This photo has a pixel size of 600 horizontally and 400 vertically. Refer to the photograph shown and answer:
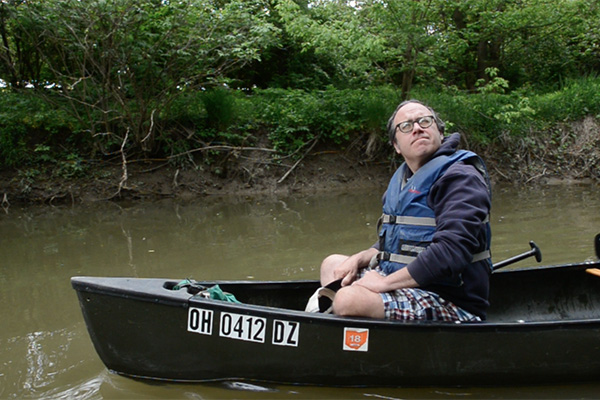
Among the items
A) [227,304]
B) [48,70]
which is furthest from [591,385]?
[48,70]

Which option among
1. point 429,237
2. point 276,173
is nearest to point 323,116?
point 276,173

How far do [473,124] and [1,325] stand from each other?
29.2ft

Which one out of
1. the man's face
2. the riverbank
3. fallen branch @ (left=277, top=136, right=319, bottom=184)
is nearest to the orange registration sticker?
→ the man's face

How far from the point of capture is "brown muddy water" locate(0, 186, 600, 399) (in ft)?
9.57

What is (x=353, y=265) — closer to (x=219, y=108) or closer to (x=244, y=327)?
(x=244, y=327)

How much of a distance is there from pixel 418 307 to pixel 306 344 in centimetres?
58

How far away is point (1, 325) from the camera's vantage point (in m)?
3.82

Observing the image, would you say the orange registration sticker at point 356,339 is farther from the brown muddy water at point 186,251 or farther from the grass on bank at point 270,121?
the grass on bank at point 270,121

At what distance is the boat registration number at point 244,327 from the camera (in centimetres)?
274

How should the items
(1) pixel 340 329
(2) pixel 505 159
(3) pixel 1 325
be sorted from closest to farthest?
(1) pixel 340 329 → (3) pixel 1 325 → (2) pixel 505 159

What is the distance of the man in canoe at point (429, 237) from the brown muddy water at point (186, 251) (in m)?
0.52

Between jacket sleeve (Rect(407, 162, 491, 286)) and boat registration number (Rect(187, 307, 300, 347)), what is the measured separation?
673 mm

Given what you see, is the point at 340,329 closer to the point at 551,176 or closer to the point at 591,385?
the point at 591,385

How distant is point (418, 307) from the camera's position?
8.85ft
